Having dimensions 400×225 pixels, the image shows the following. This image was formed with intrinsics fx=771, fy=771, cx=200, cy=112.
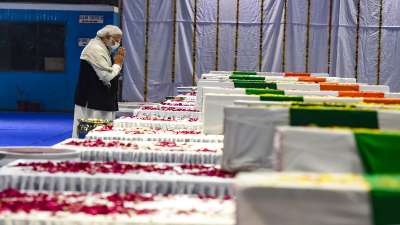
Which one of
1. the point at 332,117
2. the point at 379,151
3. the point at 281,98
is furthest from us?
the point at 281,98

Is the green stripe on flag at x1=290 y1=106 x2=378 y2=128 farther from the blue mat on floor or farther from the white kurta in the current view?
the blue mat on floor

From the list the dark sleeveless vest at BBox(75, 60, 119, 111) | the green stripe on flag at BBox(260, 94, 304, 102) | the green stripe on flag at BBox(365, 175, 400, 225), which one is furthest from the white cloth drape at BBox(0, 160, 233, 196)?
the dark sleeveless vest at BBox(75, 60, 119, 111)

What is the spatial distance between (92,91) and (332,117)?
3.87m

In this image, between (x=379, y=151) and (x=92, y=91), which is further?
(x=92, y=91)

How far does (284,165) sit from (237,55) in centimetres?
1154

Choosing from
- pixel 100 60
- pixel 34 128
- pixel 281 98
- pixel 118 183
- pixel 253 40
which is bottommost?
pixel 34 128

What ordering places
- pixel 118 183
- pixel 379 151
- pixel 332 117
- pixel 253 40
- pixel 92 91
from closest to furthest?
pixel 379 151 < pixel 118 183 < pixel 332 117 < pixel 92 91 < pixel 253 40

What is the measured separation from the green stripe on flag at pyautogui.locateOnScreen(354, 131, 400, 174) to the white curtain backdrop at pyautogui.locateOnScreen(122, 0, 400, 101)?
451 inches

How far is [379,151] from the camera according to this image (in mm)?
2412

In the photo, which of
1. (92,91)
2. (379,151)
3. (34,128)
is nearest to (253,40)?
(34,128)

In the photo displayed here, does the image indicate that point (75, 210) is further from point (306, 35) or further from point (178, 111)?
point (306, 35)

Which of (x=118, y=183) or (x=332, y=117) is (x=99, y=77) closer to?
(x=332, y=117)

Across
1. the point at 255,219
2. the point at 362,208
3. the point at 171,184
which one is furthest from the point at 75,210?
the point at 362,208

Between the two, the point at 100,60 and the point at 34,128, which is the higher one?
the point at 100,60
